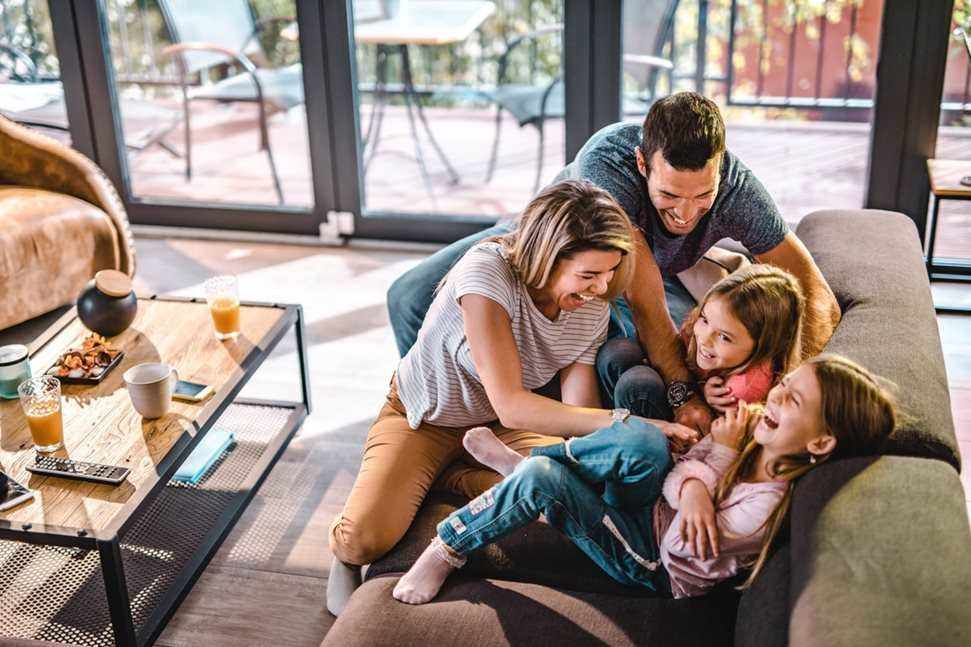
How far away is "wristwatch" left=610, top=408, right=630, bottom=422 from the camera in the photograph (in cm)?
210

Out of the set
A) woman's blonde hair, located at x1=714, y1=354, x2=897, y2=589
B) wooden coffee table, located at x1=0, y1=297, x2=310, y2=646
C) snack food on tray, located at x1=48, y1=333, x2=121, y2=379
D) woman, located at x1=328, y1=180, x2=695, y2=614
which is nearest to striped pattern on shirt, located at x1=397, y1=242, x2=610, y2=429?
woman, located at x1=328, y1=180, x2=695, y2=614

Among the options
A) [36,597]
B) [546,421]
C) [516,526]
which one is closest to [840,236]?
[546,421]

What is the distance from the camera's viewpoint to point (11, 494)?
2.12m

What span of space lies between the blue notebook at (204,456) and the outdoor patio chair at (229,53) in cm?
189

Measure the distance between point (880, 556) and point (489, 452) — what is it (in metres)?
0.88

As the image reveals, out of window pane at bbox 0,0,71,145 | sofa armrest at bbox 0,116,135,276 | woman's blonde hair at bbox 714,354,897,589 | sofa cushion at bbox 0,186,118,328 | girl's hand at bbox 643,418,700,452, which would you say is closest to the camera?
woman's blonde hair at bbox 714,354,897,589

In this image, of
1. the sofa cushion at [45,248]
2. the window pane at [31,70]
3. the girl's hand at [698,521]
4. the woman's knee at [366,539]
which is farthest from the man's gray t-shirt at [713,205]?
the window pane at [31,70]

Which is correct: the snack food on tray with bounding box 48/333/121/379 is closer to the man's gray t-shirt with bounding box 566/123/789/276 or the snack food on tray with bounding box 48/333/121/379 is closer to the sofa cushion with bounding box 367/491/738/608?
the sofa cushion with bounding box 367/491/738/608

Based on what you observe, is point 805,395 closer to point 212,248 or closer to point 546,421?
point 546,421

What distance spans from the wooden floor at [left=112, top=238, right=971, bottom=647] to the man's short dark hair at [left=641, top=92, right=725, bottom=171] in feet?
4.08

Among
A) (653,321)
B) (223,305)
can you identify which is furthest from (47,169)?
(653,321)

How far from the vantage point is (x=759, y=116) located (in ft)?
13.7

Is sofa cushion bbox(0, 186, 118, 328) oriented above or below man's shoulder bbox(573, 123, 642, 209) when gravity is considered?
below

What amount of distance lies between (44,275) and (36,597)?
5.00ft
